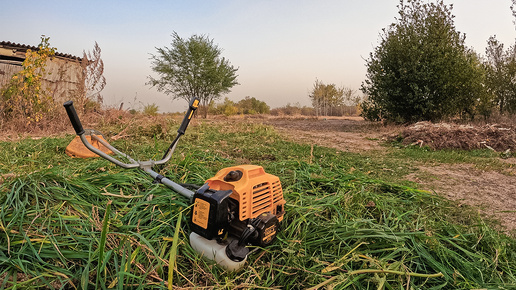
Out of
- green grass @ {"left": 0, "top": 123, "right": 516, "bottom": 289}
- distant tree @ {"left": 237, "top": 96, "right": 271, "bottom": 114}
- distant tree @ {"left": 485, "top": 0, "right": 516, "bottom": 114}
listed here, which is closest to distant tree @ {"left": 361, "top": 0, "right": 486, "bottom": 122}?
distant tree @ {"left": 485, "top": 0, "right": 516, "bottom": 114}

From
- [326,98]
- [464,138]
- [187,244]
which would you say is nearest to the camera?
[187,244]

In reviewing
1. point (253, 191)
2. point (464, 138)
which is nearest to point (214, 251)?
point (253, 191)

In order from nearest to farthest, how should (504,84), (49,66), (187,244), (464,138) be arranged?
(187,244) < (464,138) < (49,66) < (504,84)

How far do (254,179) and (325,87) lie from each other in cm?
2867

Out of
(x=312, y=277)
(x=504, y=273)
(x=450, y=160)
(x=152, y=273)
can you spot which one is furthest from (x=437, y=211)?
(x=450, y=160)

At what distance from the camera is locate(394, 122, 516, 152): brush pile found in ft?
23.4

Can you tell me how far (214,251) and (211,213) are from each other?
0.74 ft

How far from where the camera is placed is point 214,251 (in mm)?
1454

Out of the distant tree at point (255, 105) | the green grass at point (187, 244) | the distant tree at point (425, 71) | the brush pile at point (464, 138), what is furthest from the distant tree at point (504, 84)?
the distant tree at point (255, 105)

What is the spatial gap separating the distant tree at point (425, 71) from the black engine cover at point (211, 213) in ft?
42.1

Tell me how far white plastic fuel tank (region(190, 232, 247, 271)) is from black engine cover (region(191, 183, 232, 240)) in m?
0.07

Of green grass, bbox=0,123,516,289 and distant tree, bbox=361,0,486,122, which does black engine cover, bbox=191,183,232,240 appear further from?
distant tree, bbox=361,0,486,122

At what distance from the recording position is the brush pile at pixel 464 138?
7133 mm

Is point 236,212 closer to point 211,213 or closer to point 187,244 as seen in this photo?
point 211,213
